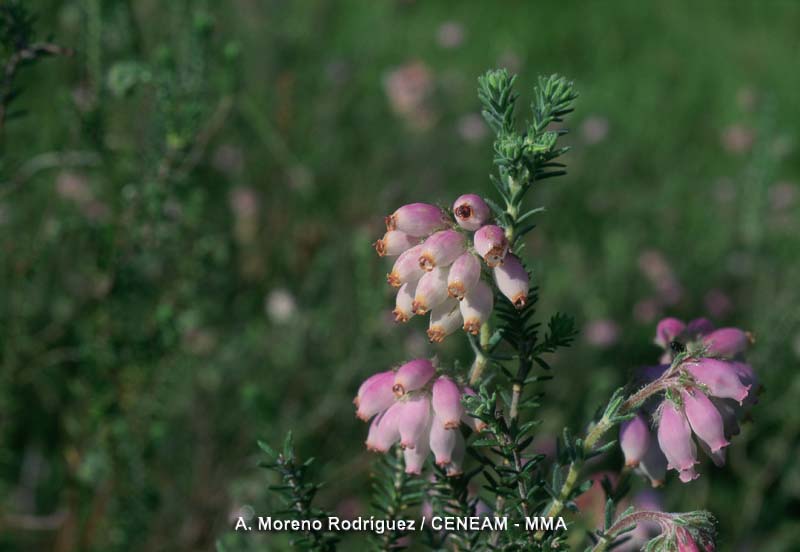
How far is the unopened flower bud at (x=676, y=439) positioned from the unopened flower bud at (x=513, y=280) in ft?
1.01

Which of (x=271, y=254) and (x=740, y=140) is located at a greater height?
(x=740, y=140)

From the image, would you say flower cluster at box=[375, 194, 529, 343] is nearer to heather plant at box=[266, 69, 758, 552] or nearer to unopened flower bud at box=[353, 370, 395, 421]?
heather plant at box=[266, 69, 758, 552]

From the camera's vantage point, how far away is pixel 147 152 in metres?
2.42

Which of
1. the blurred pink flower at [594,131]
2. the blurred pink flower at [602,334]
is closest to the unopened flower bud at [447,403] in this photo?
the blurred pink flower at [602,334]

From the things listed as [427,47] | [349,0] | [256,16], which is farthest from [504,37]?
[256,16]

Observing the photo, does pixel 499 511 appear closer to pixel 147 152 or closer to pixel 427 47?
pixel 147 152

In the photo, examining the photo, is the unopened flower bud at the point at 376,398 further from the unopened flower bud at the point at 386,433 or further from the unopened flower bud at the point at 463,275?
the unopened flower bud at the point at 463,275

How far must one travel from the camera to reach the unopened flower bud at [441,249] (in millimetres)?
1181

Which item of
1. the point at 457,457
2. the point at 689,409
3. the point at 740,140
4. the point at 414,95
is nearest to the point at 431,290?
the point at 457,457

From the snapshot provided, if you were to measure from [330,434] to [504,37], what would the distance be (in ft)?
17.3

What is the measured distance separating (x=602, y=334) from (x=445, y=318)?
288 cm

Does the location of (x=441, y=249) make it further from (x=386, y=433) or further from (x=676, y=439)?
(x=676, y=439)

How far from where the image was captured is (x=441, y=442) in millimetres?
1219

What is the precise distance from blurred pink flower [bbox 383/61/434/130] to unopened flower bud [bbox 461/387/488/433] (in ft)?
12.3
